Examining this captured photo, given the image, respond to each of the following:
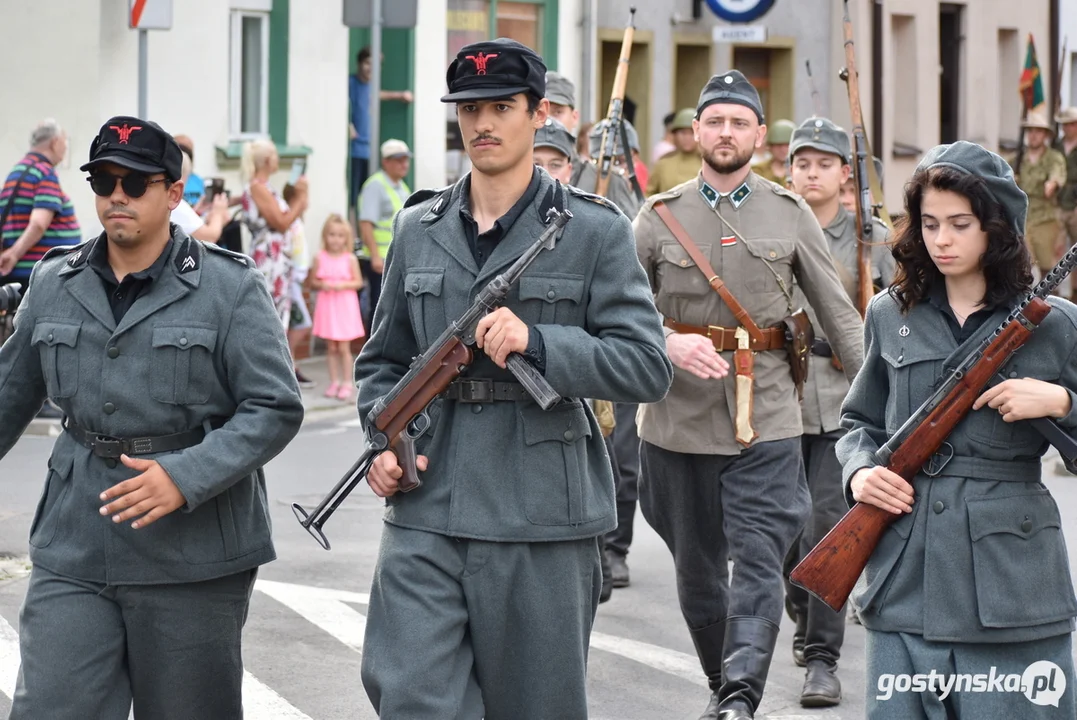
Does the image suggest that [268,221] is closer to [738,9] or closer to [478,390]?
[738,9]

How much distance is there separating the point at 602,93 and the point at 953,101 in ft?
32.7

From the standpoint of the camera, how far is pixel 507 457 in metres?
5.39

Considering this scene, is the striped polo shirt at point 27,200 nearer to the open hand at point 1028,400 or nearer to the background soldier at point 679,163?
the background soldier at point 679,163

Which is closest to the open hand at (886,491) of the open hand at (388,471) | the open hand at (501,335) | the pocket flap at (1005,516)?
the pocket flap at (1005,516)

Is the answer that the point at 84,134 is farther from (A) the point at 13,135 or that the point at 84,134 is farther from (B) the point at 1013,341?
(B) the point at 1013,341

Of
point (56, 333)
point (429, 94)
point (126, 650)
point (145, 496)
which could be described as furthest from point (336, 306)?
point (145, 496)

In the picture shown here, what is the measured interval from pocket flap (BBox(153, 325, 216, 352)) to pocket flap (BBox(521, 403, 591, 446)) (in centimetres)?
85

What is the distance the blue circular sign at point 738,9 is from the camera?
2278 centimetres

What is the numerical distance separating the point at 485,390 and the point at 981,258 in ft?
4.02

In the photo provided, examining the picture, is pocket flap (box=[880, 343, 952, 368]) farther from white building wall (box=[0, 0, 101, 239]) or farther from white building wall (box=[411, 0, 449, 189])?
white building wall (box=[411, 0, 449, 189])

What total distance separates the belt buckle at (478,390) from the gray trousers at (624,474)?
15.5ft

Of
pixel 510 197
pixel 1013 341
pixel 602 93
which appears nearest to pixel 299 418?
pixel 510 197

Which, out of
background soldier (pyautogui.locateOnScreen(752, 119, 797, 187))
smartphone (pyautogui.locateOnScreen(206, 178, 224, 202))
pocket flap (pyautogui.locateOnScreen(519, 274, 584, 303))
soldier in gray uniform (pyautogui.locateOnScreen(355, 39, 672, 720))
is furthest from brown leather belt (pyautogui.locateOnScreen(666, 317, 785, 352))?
smartphone (pyautogui.locateOnScreen(206, 178, 224, 202))

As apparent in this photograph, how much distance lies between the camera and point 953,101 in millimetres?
35500
